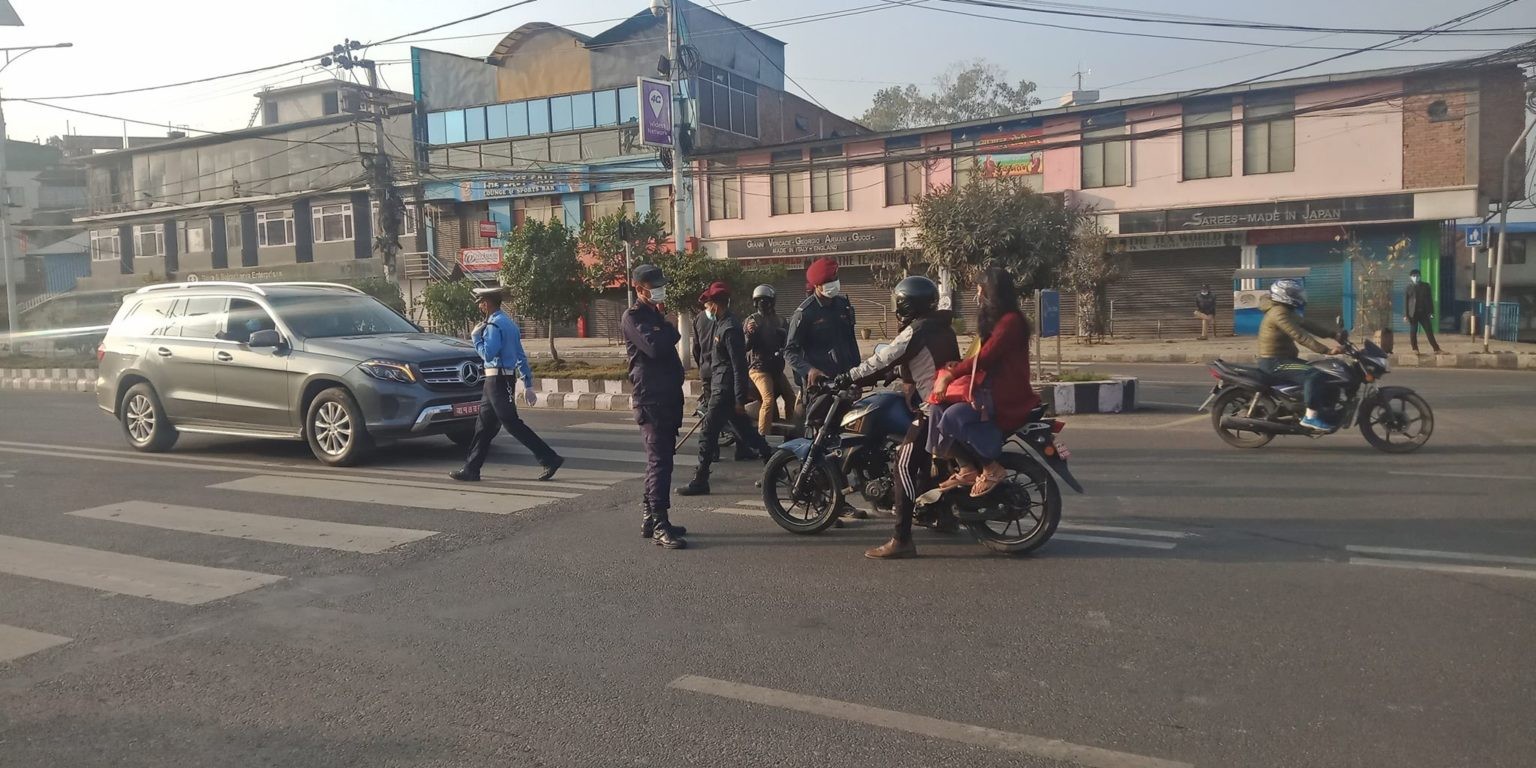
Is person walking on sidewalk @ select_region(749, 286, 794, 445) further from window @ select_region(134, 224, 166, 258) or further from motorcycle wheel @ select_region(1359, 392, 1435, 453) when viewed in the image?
window @ select_region(134, 224, 166, 258)

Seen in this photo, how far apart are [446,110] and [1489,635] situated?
134ft

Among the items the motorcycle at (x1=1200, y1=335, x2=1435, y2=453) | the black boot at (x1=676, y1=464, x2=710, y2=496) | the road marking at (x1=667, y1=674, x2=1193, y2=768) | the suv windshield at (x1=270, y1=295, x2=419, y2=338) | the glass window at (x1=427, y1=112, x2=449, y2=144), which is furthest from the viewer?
the glass window at (x1=427, y1=112, x2=449, y2=144)

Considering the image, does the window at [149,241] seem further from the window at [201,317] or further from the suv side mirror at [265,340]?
the suv side mirror at [265,340]

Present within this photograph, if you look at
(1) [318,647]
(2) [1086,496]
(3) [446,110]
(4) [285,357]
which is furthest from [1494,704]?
(3) [446,110]

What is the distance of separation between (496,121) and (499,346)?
3310 centimetres

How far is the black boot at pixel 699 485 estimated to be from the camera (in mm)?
8469

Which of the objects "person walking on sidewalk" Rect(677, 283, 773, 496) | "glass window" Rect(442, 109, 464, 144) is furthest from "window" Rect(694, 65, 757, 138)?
"person walking on sidewalk" Rect(677, 283, 773, 496)

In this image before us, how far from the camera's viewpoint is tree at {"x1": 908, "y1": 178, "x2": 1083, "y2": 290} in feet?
56.9

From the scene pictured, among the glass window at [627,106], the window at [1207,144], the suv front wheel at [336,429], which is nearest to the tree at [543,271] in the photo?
the suv front wheel at [336,429]

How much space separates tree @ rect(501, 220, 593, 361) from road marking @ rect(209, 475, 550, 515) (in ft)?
38.1

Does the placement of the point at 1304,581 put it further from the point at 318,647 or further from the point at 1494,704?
the point at 318,647

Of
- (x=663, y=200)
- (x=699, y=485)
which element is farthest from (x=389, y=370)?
(x=663, y=200)

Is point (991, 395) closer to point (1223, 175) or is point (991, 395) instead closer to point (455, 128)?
point (1223, 175)

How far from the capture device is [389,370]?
1001cm
